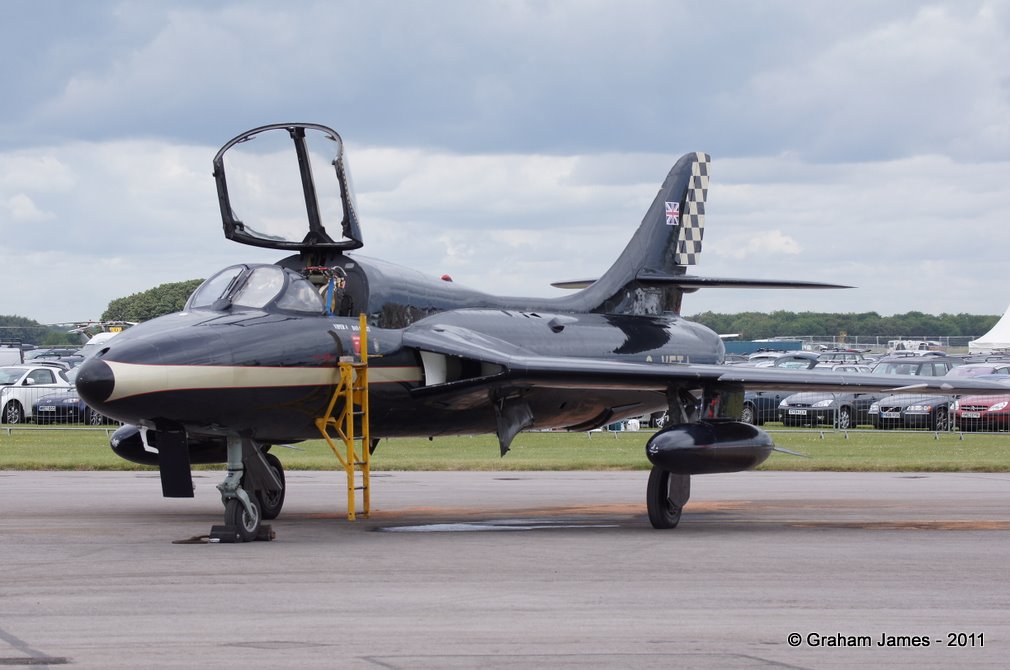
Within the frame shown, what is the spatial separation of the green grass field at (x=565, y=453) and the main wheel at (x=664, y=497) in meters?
9.11

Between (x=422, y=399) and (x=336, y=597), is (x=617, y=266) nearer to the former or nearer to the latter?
(x=422, y=399)

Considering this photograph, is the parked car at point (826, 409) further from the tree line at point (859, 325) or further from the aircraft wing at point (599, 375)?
the tree line at point (859, 325)

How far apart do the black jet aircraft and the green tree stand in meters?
53.3

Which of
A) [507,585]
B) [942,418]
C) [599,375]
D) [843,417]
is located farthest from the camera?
[843,417]

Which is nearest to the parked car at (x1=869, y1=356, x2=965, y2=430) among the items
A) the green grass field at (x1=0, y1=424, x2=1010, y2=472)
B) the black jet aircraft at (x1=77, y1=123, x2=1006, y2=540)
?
the green grass field at (x1=0, y1=424, x2=1010, y2=472)

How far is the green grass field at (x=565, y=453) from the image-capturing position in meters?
23.9

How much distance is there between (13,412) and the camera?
1448 inches

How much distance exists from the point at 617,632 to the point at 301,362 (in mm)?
5791

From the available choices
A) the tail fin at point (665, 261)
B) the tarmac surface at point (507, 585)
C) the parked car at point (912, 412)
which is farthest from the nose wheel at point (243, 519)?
the parked car at point (912, 412)

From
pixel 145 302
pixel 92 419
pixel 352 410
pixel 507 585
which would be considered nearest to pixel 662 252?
pixel 352 410

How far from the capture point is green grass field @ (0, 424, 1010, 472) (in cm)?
2392

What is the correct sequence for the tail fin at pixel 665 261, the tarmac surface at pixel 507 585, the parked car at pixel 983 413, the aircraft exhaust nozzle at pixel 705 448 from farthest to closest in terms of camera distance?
the parked car at pixel 983 413 < the tail fin at pixel 665 261 < the aircraft exhaust nozzle at pixel 705 448 < the tarmac surface at pixel 507 585

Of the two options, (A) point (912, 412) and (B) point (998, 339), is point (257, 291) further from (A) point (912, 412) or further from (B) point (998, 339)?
(B) point (998, 339)

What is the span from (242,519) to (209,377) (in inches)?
55.9
